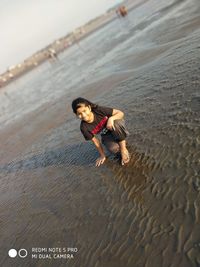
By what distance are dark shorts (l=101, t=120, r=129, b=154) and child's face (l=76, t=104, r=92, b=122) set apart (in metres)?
0.56

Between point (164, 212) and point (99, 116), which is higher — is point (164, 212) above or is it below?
below

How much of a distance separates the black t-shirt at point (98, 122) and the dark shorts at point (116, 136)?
0.78 feet

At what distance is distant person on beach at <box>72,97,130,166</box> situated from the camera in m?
6.39

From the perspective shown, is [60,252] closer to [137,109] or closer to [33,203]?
[33,203]

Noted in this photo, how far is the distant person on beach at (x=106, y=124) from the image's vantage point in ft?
21.0

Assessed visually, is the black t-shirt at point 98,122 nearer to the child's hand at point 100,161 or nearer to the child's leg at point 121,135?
the child's leg at point 121,135

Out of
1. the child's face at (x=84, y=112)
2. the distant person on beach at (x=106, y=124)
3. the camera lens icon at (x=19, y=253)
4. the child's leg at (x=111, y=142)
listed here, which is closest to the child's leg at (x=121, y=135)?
the distant person on beach at (x=106, y=124)

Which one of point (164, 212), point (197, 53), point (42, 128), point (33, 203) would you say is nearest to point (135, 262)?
point (164, 212)

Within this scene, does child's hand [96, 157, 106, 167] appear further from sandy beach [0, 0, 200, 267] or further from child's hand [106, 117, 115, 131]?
child's hand [106, 117, 115, 131]

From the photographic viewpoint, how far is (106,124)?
Answer: 6.66 m

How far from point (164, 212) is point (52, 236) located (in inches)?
87.2

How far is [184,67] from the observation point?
1066 centimetres

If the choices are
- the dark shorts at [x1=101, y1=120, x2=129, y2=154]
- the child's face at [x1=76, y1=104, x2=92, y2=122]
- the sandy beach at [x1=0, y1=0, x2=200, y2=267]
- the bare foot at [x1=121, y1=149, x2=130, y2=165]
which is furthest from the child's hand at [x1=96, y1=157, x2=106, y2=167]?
the child's face at [x1=76, y1=104, x2=92, y2=122]

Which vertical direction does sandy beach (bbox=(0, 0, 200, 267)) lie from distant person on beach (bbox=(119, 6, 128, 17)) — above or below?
above
